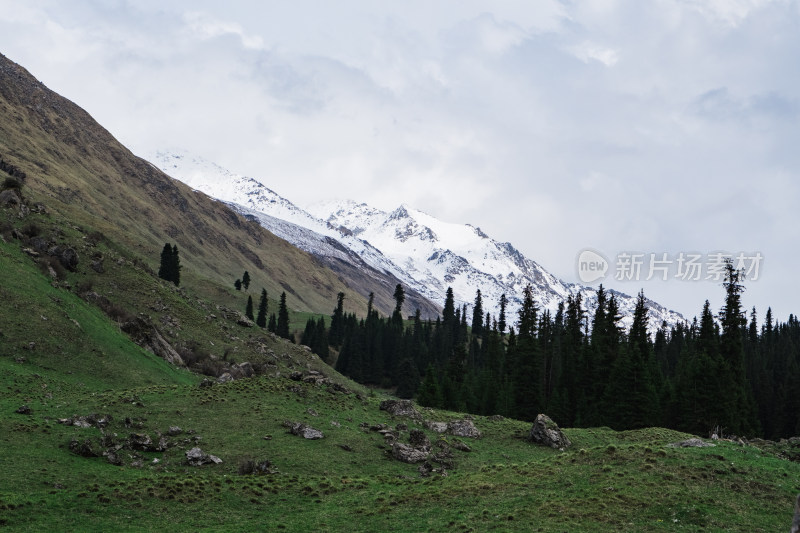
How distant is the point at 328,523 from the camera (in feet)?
99.8

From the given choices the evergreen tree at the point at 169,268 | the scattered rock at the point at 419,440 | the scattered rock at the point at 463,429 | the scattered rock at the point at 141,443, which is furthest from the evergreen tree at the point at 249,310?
the scattered rock at the point at 141,443

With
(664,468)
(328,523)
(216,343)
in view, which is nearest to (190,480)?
(328,523)

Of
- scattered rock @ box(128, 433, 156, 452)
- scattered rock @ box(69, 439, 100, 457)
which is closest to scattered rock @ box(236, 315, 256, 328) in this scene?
scattered rock @ box(128, 433, 156, 452)

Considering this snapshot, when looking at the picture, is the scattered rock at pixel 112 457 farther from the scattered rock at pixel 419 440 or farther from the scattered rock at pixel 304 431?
the scattered rock at pixel 419 440

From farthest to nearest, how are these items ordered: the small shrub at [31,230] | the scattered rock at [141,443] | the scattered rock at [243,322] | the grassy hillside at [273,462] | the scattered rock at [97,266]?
the scattered rock at [243,322], the scattered rock at [97,266], the small shrub at [31,230], the scattered rock at [141,443], the grassy hillside at [273,462]

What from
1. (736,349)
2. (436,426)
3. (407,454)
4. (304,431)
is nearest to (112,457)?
(304,431)

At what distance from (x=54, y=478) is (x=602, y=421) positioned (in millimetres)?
70422

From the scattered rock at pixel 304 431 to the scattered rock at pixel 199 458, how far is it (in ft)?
26.6

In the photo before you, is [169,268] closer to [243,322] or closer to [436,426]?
[243,322]

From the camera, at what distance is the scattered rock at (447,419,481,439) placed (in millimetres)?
54500

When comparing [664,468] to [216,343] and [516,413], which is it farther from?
[216,343]

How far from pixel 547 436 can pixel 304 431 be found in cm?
2306

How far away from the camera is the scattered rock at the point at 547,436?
54.5m

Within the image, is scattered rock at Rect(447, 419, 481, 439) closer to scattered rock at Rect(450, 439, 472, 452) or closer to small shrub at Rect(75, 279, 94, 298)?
scattered rock at Rect(450, 439, 472, 452)
